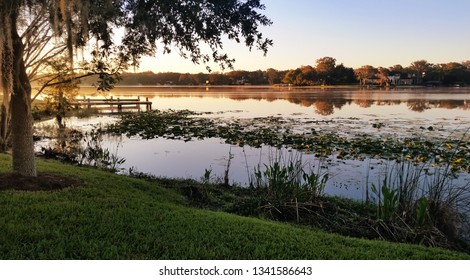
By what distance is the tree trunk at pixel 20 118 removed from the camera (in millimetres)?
6379

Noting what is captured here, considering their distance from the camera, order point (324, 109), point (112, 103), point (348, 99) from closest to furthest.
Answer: point (324, 109) → point (112, 103) → point (348, 99)

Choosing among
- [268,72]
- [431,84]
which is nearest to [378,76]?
[431,84]

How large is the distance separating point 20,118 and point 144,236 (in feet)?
12.3

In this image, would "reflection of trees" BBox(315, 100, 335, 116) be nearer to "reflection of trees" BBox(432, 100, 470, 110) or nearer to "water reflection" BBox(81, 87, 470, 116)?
"water reflection" BBox(81, 87, 470, 116)

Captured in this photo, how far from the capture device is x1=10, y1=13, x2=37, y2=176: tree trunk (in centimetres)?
638

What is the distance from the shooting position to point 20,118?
21.2ft

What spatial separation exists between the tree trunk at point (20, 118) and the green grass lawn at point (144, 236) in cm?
98

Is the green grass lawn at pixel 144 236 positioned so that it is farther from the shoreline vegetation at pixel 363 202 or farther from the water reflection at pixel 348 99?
the water reflection at pixel 348 99

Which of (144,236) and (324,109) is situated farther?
(324,109)

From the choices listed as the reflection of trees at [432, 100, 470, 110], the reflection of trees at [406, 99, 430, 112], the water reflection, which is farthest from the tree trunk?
the reflection of trees at [432, 100, 470, 110]

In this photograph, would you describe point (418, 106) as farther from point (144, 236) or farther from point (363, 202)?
point (144, 236)

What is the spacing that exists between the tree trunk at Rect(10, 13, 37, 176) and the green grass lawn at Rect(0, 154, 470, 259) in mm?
981

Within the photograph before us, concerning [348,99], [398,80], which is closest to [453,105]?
[348,99]
